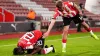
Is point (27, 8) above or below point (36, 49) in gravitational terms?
below

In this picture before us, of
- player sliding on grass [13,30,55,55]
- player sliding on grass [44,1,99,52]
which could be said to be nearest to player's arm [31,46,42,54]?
player sliding on grass [13,30,55,55]

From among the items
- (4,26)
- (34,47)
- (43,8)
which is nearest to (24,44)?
(34,47)

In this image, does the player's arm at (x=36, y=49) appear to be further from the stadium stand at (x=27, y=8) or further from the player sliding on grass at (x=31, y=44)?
the stadium stand at (x=27, y=8)

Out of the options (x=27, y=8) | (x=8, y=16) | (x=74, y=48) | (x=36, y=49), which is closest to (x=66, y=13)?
(x=36, y=49)

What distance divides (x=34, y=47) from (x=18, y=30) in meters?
12.5

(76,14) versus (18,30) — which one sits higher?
(76,14)

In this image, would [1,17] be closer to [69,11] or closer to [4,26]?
[4,26]

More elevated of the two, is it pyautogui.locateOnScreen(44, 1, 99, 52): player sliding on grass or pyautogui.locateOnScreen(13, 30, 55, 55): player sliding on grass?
pyautogui.locateOnScreen(44, 1, 99, 52): player sliding on grass

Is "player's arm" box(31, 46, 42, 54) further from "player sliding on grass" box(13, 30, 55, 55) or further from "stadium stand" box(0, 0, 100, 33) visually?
"stadium stand" box(0, 0, 100, 33)

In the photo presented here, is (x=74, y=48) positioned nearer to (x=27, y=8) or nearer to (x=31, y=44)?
(x=31, y=44)

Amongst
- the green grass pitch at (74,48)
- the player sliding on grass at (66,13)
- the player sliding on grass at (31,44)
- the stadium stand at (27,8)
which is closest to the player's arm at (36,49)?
the player sliding on grass at (31,44)

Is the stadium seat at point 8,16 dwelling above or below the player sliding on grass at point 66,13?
below

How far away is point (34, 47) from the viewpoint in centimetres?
913

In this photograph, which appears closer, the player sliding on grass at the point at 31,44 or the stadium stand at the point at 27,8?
the player sliding on grass at the point at 31,44
